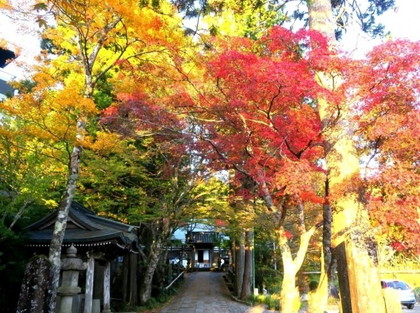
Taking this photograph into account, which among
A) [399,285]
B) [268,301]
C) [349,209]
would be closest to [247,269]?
[268,301]

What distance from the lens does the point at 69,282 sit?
10.3m

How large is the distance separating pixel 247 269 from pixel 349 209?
1282 cm

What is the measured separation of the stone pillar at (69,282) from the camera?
9.95m

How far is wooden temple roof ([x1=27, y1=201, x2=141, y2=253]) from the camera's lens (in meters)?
11.4

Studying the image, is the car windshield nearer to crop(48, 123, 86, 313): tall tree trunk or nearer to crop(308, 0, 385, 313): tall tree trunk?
crop(308, 0, 385, 313): tall tree trunk

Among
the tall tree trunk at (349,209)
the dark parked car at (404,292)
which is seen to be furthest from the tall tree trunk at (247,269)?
the tall tree trunk at (349,209)

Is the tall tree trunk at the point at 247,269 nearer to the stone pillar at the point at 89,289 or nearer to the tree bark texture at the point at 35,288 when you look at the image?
the stone pillar at the point at 89,289

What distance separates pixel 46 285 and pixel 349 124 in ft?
22.9

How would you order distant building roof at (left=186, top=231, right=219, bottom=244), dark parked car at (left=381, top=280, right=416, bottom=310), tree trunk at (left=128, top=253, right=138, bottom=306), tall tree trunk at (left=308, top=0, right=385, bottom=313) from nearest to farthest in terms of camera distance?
tall tree trunk at (left=308, top=0, right=385, bottom=313) → tree trunk at (left=128, top=253, right=138, bottom=306) → dark parked car at (left=381, top=280, right=416, bottom=310) → distant building roof at (left=186, top=231, right=219, bottom=244)

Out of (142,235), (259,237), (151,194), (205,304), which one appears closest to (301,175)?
(151,194)

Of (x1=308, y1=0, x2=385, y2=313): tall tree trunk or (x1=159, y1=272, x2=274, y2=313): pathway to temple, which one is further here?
(x1=159, y1=272, x2=274, y2=313): pathway to temple

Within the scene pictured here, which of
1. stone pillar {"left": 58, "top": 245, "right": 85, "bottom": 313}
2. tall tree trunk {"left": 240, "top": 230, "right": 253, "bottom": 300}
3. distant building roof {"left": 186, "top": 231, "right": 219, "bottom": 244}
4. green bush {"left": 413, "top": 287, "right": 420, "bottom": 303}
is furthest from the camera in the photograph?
distant building roof {"left": 186, "top": 231, "right": 219, "bottom": 244}

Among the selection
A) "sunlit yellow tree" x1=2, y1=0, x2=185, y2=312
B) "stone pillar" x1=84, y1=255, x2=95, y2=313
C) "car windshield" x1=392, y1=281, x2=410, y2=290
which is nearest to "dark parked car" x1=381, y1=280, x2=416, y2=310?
"car windshield" x1=392, y1=281, x2=410, y2=290

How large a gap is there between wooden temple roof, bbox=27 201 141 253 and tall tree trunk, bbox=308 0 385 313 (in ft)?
21.7
